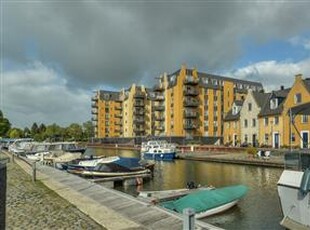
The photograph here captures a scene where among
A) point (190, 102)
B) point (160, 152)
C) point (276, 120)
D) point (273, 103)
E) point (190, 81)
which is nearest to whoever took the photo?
point (276, 120)

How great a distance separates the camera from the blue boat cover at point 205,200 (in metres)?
17.5

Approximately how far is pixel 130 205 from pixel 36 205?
364 cm

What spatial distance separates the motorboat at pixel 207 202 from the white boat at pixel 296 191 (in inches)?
157

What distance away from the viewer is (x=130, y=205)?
1469 cm

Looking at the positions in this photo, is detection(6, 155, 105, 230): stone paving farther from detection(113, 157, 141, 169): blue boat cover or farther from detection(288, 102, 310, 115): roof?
detection(113, 157, 141, 169): blue boat cover

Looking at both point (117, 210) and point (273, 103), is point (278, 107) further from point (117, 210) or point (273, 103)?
point (117, 210)

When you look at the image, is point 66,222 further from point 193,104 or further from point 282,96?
point 193,104

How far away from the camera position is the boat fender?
1293 cm

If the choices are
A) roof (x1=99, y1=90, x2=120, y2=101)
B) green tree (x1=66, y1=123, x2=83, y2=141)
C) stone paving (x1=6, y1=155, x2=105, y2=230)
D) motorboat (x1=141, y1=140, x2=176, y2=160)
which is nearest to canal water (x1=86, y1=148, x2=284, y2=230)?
stone paving (x1=6, y1=155, x2=105, y2=230)

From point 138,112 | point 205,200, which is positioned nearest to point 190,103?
point 138,112

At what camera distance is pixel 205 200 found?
725 inches

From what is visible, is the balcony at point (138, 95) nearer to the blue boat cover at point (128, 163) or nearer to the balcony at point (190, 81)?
the balcony at point (190, 81)

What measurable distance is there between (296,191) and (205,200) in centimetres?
561

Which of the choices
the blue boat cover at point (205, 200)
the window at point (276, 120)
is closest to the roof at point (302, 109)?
the blue boat cover at point (205, 200)
